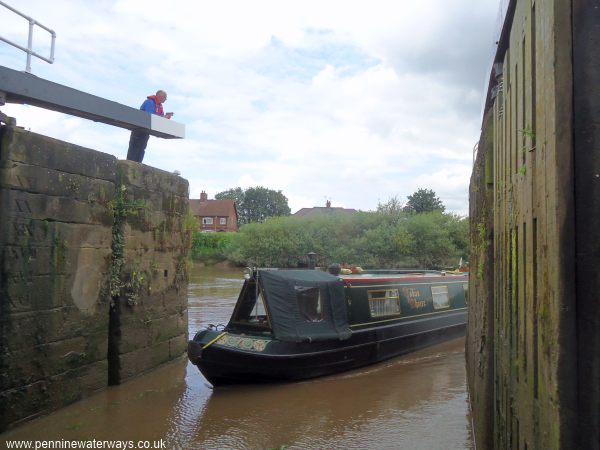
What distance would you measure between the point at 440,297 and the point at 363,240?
17.0m

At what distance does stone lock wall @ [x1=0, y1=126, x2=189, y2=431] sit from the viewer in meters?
6.53

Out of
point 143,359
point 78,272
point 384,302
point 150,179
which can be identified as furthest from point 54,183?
point 384,302

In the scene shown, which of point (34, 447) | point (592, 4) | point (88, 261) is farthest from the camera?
point (88, 261)

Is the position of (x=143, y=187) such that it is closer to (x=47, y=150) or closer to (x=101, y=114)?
(x=101, y=114)

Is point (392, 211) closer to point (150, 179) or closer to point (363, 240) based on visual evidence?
point (363, 240)

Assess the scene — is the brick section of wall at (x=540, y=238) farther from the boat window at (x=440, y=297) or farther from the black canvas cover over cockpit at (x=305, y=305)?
the boat window at (x=440, y=297)

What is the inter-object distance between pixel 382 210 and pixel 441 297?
70.9 ft

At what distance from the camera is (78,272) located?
25.1 feet

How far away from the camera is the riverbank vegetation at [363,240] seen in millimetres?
30641

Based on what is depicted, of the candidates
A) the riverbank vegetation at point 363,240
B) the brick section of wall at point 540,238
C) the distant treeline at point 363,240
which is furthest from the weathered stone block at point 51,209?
the distant treeline at point 363,240

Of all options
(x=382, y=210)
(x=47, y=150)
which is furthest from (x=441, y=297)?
(x=382, y=210)

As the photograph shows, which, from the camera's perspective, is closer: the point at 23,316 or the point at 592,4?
the point at 592,4

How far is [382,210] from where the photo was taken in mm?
35500

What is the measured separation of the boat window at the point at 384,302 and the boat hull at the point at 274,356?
362 millimetres
